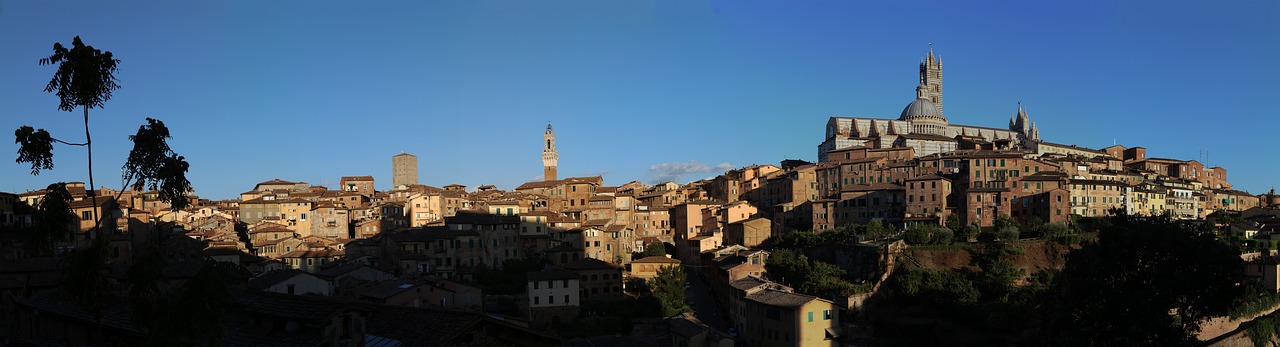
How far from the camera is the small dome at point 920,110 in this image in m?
98.1

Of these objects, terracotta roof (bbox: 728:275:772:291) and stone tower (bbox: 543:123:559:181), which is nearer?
terracotta roof (bbox: 728:275:772:291)

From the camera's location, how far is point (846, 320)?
44812mm

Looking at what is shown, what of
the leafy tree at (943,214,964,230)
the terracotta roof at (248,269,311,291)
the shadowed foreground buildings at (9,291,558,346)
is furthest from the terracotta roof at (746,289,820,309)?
the shadowed foreground buildings at (9,291,558,346)

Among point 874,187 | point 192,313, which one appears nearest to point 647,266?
point 874,187

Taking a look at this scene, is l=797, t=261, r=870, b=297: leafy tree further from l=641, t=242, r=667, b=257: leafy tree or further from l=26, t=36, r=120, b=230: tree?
l=26, t=36, r=120, b=230: tree

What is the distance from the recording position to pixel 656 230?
73.1 m

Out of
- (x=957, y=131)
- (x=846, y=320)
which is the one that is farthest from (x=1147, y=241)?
(x=957, y=131)

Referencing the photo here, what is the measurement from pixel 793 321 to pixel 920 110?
6616 centimetres

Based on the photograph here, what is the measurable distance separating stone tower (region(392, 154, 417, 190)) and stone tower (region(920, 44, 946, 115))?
63653mm

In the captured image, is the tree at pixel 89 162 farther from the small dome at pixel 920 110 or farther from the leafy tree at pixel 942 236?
the small dome at pixel 920 110

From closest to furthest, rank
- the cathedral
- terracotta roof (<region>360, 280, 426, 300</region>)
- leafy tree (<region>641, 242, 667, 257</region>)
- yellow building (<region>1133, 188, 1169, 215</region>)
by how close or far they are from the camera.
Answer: terracotta roof (<region>360, 280, 426, 300</region>) → yellow building (<region>1133, 188, 1169, 215</region>) → leafy tree (<region>641, 242, 667, 257</region>) → the cathedral

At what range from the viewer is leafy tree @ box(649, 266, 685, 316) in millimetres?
46000

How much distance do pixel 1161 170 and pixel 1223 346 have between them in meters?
48.9

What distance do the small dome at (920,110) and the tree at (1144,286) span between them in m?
69.7
